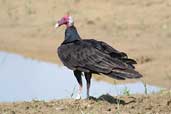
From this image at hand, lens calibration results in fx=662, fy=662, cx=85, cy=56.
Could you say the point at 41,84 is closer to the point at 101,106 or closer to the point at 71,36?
the point at 71,36

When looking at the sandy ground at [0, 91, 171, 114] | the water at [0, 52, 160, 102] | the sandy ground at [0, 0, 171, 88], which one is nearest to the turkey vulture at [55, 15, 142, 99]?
the sandy ground at [0, 91, 171, 114]

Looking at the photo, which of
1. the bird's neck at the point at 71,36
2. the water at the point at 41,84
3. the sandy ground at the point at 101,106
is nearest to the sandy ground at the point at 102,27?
the water at the point at 41,84

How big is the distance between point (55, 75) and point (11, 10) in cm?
661

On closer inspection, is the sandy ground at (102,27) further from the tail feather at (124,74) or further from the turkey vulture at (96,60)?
the tail feather at (124,74)

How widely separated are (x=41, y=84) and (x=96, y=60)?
4076mm

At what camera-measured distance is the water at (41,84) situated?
10.6 m

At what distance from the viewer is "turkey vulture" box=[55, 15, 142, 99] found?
7.35 meters

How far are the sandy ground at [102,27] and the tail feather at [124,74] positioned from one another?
4866 mm

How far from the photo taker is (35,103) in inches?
300

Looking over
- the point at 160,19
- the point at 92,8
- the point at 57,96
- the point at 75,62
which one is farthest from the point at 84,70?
the point at 92,8

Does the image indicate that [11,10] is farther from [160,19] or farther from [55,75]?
[55,75]

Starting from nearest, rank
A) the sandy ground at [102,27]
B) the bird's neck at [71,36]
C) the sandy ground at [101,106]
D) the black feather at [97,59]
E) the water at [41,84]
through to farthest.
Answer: the sandy ground at [101,106], the black feather at [97,59], the bird's neck at [71,36], the water at [41,84], the sandy ground at [102,27]

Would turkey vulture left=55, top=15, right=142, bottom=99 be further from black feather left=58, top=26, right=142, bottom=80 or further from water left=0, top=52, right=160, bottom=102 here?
water left=0, top=52, right=160, bottom=102

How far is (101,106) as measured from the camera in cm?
735
